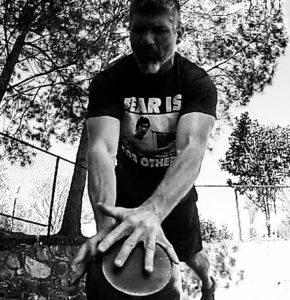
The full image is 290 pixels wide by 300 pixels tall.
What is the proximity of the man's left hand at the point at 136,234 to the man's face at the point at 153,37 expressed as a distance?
17.3 inches

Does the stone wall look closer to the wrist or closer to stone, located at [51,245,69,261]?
stone, located at [51,245,69,261]

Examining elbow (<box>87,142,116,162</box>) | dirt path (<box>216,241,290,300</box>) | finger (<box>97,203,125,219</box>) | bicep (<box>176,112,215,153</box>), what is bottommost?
dirt path (<box>216,241,290,300</box>)

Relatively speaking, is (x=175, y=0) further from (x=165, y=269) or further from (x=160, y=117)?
(x=165, y=269)

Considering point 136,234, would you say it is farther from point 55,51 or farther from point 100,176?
point 55,51

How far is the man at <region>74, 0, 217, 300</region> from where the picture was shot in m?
1.10

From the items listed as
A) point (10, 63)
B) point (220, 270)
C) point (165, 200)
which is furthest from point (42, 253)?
point (165, 200)

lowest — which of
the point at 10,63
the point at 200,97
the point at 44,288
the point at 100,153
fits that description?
the point at 44,288

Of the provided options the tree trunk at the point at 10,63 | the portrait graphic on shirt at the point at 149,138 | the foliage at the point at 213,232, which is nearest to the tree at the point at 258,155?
the foliage at the point at 213,232

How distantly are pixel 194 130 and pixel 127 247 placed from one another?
508 mm

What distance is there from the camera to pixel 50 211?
22.9ft

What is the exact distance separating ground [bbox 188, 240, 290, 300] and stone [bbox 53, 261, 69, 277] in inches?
75.8

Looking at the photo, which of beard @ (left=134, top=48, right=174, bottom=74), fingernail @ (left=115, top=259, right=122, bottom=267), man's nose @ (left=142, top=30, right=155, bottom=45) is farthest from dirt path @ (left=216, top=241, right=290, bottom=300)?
fingernail @ (left=115, top=259, right=122, bottom=267)

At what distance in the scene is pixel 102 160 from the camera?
55.2 inches

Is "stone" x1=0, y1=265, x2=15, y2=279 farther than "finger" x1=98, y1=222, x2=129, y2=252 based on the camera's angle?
Yes
